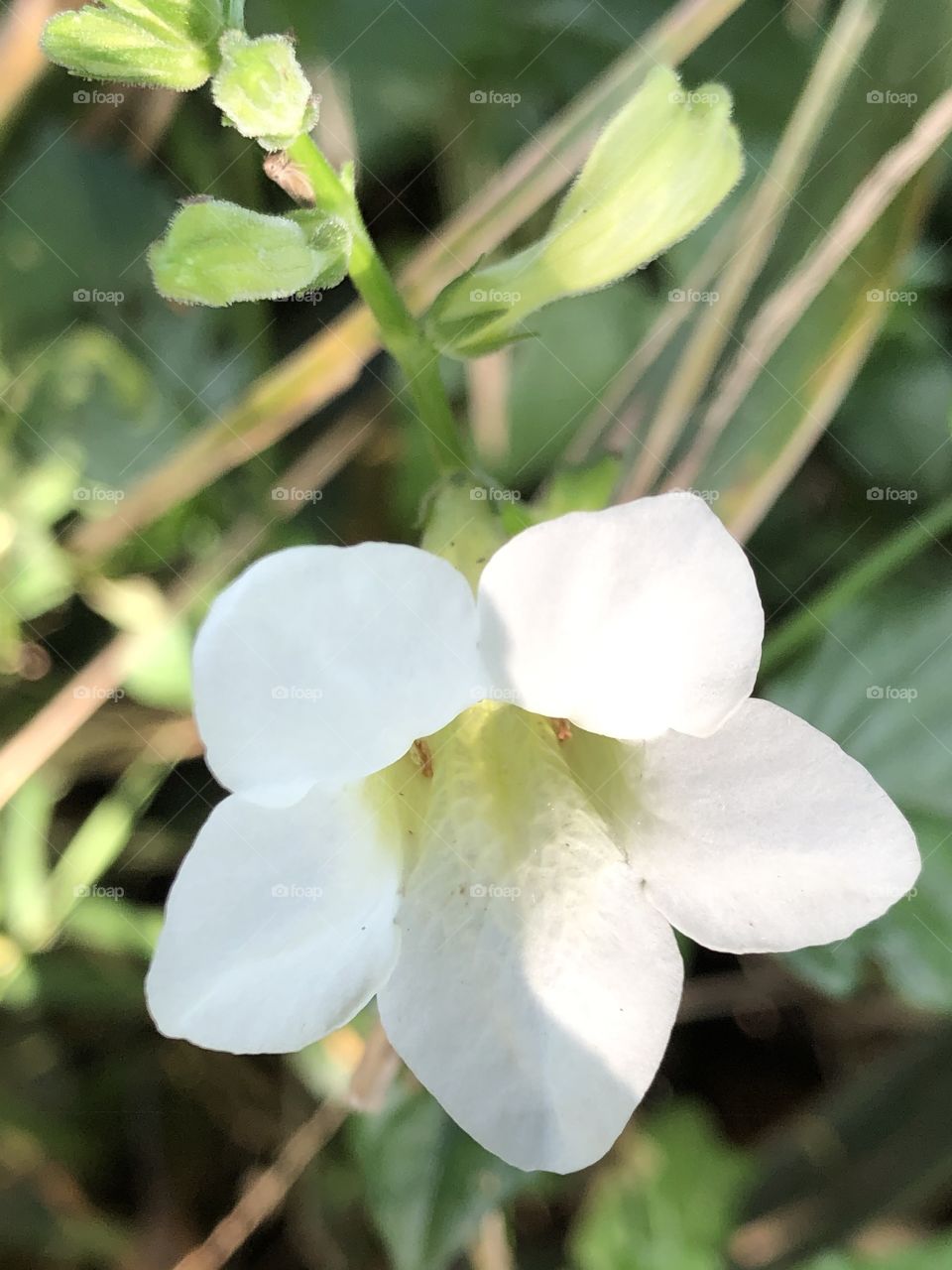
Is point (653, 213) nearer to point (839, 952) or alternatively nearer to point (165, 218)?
point (839, 952)

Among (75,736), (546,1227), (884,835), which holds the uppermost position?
(884,835)

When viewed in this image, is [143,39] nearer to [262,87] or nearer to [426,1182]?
[262,87]

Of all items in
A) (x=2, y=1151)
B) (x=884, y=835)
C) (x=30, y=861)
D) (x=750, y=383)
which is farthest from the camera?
(x=2, y=1151)

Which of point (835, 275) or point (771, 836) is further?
point (835, 275)

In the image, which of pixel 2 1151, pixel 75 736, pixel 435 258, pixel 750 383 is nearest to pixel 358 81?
pixel 435 258

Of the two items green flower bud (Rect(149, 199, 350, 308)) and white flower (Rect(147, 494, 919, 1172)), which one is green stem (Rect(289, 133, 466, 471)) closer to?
green flower bud (Rect(149, 199, 350, 308))

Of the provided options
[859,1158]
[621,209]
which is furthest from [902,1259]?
[621,209]

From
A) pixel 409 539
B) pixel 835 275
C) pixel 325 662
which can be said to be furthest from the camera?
pixel 409 539
